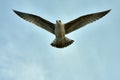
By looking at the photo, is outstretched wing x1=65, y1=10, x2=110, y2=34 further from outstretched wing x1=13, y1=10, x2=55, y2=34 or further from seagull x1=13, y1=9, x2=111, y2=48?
outstretched wing x1=13, y1=10, x2=55, y2=34

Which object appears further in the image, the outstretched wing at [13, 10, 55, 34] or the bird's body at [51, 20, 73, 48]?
the outstretched wing at [13, 10, 55, 34]

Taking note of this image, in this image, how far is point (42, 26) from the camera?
20.3m

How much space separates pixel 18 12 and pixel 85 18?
4.02 meters

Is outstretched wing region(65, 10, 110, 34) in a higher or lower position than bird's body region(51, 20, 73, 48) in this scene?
higher

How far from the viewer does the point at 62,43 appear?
778 inches

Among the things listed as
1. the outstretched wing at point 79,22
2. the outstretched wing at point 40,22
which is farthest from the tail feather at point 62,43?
the outstretched wing at point 40,22

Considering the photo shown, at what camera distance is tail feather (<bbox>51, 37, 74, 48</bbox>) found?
1964cm

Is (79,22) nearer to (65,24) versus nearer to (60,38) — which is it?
(65,24)

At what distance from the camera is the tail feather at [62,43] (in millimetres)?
19641

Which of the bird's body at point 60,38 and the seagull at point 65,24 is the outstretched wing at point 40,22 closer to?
the seagull at point 65,24

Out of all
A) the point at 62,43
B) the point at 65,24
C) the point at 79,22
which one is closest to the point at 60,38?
the point at 62,43

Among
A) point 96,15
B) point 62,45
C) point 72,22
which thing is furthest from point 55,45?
point 96,15

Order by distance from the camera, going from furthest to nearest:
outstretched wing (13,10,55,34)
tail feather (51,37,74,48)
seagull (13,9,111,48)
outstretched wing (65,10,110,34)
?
outstretched wing (13,10,55,34) → outstretched wing (65,10,110,34) → seagull (13,9,111,48) → tail feather (51,37,74,48)

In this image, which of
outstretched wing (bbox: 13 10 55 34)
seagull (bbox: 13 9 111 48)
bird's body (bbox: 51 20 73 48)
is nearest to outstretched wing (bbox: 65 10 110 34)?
seagull (bbox: 13 9 111 48)
